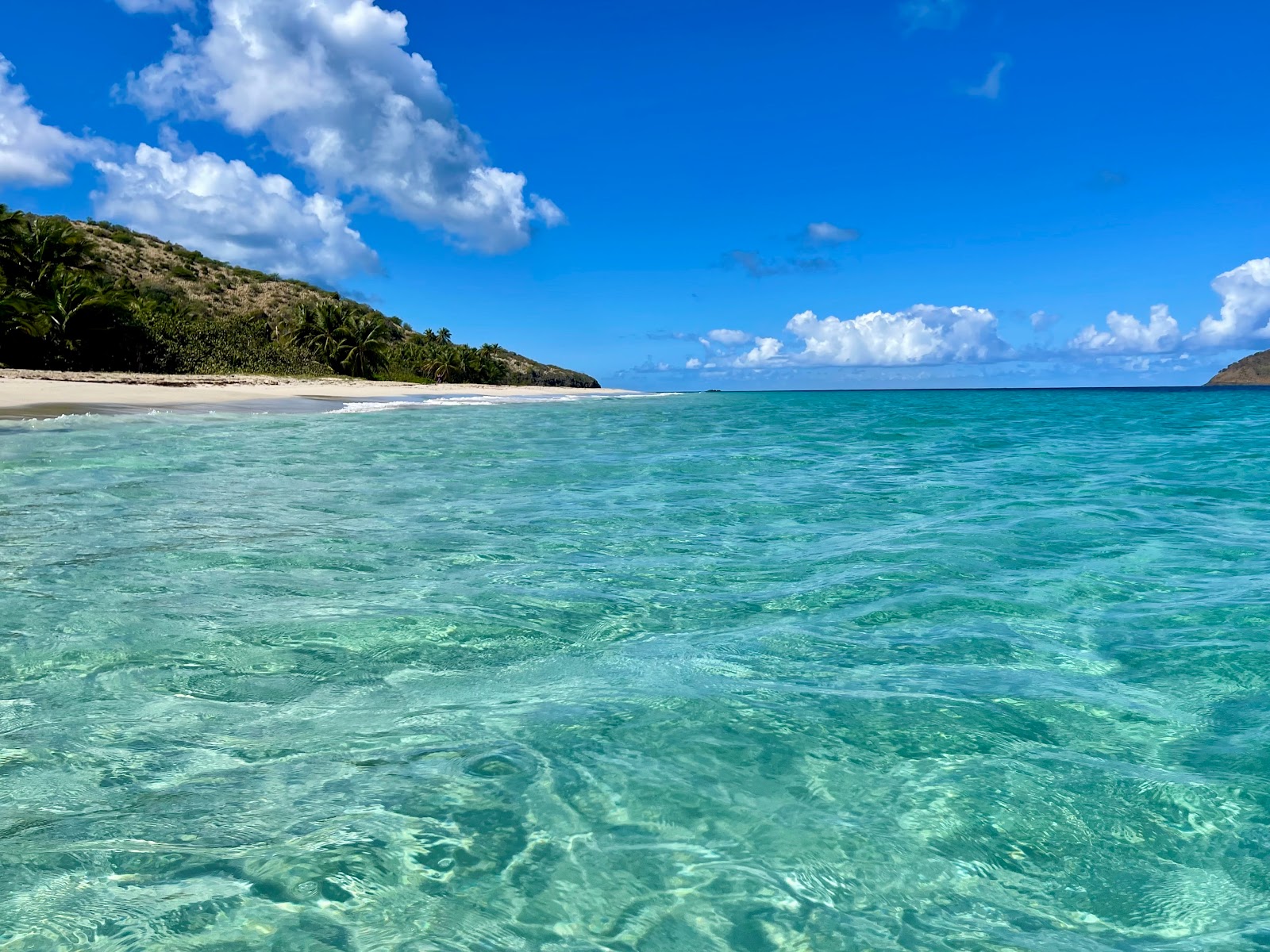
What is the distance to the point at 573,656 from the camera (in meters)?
5.54

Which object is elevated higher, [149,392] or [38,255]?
[38,255]

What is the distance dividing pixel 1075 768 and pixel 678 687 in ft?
6.98

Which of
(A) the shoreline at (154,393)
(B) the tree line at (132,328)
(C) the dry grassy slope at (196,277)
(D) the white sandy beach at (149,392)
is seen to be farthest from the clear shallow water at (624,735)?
(C) the dry grassy slope at (196,277)

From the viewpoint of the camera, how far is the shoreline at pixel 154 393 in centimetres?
2886

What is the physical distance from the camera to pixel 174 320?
55.4 meters

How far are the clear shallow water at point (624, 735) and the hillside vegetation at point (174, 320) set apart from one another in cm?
3930

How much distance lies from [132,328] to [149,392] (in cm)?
1236

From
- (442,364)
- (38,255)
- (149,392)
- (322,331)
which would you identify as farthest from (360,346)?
(149,392)

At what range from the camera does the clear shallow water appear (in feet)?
9.61

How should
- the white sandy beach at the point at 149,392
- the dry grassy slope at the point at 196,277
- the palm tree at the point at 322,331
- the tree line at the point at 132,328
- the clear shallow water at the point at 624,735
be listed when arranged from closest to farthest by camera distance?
the clear shallow water at the point at 624,735 < the white sandy beach at the point at 149,392 < the tree line at the point at 132,328 < the palm tree at the point at 322,331 < the dry grassy slope at the point at 196,277

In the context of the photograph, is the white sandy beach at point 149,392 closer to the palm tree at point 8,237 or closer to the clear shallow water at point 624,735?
the palm tree at point 8,237

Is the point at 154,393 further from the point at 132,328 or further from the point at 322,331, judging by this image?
the point at 322,331

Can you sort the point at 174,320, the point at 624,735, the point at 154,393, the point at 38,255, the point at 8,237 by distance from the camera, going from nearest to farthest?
the point at 624,735, the point at 154,393, the point at 8,237, the point at 38,255, the point at 174,320

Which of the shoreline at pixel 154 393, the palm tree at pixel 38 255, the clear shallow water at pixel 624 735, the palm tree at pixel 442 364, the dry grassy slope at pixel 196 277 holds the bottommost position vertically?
the clear shallow water at pixel 624 735
